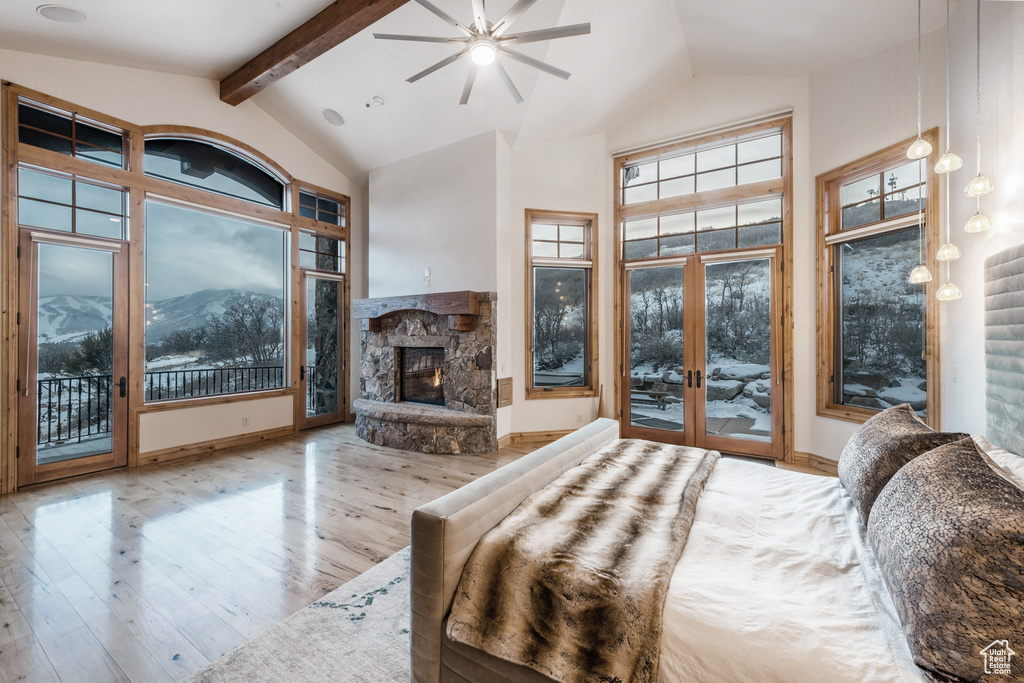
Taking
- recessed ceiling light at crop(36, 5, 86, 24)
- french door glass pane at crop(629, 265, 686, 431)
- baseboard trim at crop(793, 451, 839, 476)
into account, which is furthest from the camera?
french door glass pane at crop(629, 265, 686, 431)

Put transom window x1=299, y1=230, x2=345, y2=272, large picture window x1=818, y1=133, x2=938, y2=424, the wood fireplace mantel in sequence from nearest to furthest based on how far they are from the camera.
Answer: large picture window x1=818, y1=133, x2=938, y2=424
the wood fireplace mantel
transom window x1=299, y1=230, x2=345, y2=272

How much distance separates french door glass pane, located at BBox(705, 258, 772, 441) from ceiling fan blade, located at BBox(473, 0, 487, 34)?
3.36 meters

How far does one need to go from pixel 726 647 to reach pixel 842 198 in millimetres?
4562

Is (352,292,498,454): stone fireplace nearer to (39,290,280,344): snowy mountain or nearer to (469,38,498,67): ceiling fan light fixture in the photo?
(39,290,280,344): snowy mountain

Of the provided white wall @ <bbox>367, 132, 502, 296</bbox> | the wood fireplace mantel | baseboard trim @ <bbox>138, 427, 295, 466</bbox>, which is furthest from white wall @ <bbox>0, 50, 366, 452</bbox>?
the wood fireplace mantel

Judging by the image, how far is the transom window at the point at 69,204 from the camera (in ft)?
12.2

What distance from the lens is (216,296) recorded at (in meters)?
5.06

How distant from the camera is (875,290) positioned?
12.5 feet

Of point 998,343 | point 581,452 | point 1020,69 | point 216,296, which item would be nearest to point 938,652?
point 581,452

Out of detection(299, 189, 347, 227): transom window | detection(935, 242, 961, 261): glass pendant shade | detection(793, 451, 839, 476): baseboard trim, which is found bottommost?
detection(793, 451, 839, 476): baseboard trim

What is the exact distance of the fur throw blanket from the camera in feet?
3.69

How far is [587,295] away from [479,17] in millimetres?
3339

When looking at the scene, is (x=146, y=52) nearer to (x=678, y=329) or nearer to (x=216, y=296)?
(x=216, y=296)

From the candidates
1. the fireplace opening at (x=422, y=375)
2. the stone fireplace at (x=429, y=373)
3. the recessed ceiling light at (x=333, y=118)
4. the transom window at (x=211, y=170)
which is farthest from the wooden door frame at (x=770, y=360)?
the transom window at (x=211, y=170)
